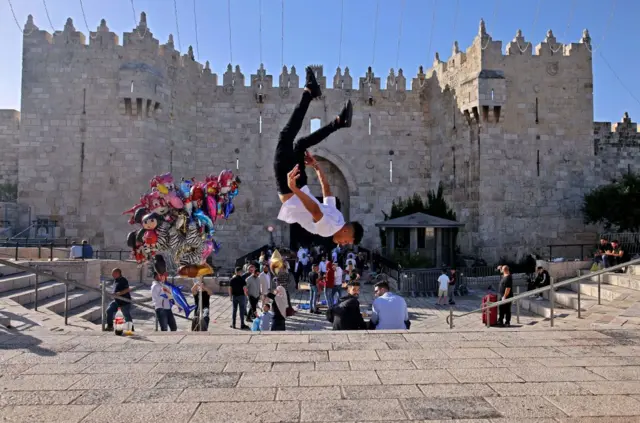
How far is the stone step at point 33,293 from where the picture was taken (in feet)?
25.7

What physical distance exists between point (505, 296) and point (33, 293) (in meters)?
8.42

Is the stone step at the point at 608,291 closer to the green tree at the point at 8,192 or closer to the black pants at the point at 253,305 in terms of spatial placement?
the black pants at the point at 253,305

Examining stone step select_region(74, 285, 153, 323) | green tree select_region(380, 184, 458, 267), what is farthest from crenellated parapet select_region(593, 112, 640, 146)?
stone step select_region(74, 285, 153, 323)

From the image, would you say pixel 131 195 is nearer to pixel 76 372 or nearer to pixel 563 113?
pixel 76 372

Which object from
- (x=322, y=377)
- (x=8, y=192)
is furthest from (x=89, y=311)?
(x=8, y=192)

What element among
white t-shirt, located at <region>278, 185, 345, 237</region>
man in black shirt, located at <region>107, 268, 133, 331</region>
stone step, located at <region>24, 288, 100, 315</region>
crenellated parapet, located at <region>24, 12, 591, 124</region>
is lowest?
stone step, located at <region>24, 288, 100, 315</region>

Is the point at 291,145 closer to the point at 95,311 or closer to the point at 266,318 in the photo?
the point at 266,318

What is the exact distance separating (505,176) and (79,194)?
15608 mm

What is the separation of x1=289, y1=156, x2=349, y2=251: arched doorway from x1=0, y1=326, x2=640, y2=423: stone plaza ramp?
1648 cm

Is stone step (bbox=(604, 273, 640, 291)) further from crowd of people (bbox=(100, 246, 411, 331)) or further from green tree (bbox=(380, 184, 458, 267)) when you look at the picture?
green tree (bbox=(380, 184, 458, 267))

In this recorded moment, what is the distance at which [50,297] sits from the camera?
29.3 ft

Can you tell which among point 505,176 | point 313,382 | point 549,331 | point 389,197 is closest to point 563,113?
point 505,176

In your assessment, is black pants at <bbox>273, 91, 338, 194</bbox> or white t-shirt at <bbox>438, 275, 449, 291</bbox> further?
white t-shirt at <bbox>438, 275, 449, 291</bbox>

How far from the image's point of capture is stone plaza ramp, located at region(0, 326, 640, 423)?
3.08m
